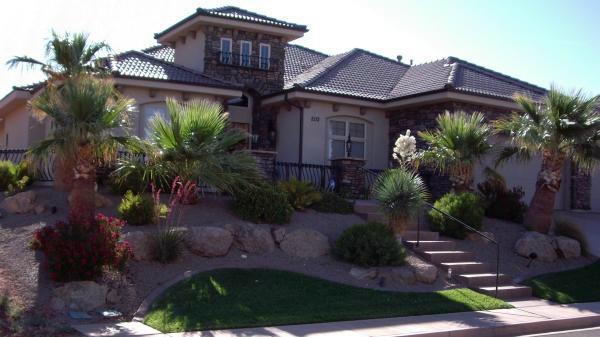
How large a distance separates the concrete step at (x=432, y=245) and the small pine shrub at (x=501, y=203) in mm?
3231

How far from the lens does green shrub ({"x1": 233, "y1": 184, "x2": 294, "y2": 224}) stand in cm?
1370

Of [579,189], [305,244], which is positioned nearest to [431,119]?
[579,189]

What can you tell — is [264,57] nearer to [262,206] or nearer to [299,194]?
[299,194]

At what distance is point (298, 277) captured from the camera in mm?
11773

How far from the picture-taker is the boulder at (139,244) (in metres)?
11.4

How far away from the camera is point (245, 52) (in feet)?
73.6

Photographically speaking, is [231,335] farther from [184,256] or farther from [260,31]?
[260,31]

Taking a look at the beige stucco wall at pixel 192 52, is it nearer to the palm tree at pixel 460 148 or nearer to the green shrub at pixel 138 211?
the palm tree at pixel 460 148

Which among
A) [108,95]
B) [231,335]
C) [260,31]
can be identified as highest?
[260,31]

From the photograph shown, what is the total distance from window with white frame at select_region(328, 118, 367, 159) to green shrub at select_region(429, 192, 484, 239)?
18.4ft

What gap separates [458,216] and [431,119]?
16.8 ft

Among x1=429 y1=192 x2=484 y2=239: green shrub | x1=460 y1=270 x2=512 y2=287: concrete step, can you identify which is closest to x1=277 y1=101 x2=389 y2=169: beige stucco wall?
x1=429 y1=192 x2=484 y2=239: green shrub

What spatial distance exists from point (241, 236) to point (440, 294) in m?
4.09

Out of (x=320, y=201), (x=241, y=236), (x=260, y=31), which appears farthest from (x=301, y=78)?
(x=241, y=236)
